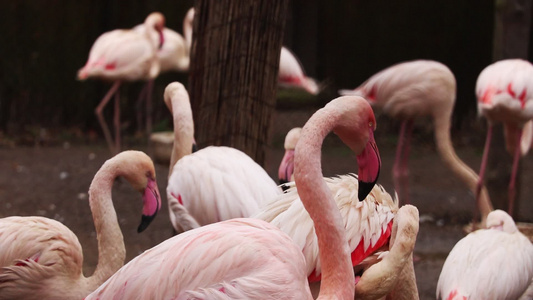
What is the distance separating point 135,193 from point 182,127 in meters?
3.32

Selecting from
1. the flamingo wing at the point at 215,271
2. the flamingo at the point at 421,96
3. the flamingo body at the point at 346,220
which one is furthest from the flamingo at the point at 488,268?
the flamingo at the point at 421,96

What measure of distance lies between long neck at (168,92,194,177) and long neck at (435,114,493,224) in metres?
2.67

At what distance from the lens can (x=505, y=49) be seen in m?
6.65

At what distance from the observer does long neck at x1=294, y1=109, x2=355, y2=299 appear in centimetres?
296

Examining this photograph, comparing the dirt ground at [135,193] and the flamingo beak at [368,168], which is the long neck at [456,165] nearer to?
the dirt ground at [135,193]

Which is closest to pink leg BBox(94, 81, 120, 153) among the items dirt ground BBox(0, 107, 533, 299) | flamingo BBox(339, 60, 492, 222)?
dirt ground BBox(0, 107, 533, 299)

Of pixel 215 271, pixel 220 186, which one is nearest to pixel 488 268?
pixel 220 186

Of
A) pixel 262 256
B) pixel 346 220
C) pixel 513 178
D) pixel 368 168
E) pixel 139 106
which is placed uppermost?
pixel 368 168

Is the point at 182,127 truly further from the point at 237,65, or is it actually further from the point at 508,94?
the point at 508,94

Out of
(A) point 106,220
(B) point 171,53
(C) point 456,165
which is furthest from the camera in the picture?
(B) point 171,53

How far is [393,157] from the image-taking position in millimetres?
9398

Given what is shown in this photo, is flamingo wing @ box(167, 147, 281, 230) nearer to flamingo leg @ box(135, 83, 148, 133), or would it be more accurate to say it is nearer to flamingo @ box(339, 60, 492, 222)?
flamingo @ box(339, 60, 492, 222)

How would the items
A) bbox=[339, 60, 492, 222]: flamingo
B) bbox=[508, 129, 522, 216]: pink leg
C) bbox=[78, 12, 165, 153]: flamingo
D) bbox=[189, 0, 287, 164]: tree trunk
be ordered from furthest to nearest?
bbox=[78, 12, 165, 153]: flamingo < bbox=[339, 60, 492, 222]: flamingo < bbox=[508, 129, 522, 216]: pink leg < bbox=[189, 0, 287, 164]: tree trunk

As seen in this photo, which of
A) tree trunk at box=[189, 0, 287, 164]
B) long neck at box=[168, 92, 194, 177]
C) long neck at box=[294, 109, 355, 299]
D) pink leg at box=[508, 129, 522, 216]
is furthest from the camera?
pink leg at box=[508, 129, 522, 216]
